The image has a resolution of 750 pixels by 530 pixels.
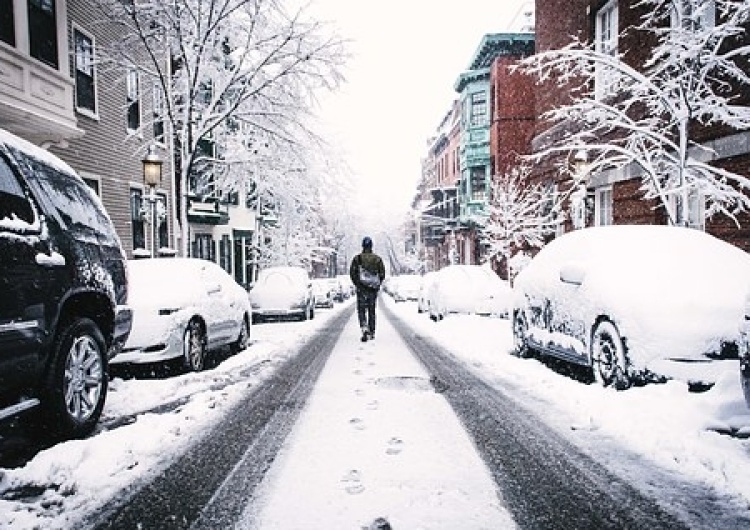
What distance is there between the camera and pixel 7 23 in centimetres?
992

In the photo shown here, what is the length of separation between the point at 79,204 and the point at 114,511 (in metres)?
2.72

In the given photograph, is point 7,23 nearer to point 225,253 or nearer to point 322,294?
point 322,294

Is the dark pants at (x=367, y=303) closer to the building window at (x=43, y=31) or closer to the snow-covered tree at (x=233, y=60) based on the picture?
the snow-covered tree at (x=233, y=60)

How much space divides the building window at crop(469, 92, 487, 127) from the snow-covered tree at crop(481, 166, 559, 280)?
26.8ft

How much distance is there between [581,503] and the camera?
312 cm

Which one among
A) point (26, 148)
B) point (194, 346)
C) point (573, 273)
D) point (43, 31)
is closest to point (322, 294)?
point (43, 31)

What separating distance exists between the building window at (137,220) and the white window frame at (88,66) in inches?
120

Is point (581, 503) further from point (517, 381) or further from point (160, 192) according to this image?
point (160, 192)

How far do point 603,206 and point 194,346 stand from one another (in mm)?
12283

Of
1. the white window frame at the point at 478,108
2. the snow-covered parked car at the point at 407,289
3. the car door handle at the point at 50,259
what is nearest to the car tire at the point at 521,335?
Result: the car door handle at the point at 50,259

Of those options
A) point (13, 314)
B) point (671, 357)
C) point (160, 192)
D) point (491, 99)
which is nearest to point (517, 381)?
point (671, 357)

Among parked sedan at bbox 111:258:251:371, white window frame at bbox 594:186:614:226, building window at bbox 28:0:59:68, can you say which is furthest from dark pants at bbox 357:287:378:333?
white window frame at bbox 594:186:614:226

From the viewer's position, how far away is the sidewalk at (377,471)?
2.91 metres

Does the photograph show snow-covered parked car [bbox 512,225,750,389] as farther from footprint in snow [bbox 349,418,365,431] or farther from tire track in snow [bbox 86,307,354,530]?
tire track in snow [bbox 86,307,354,530]
